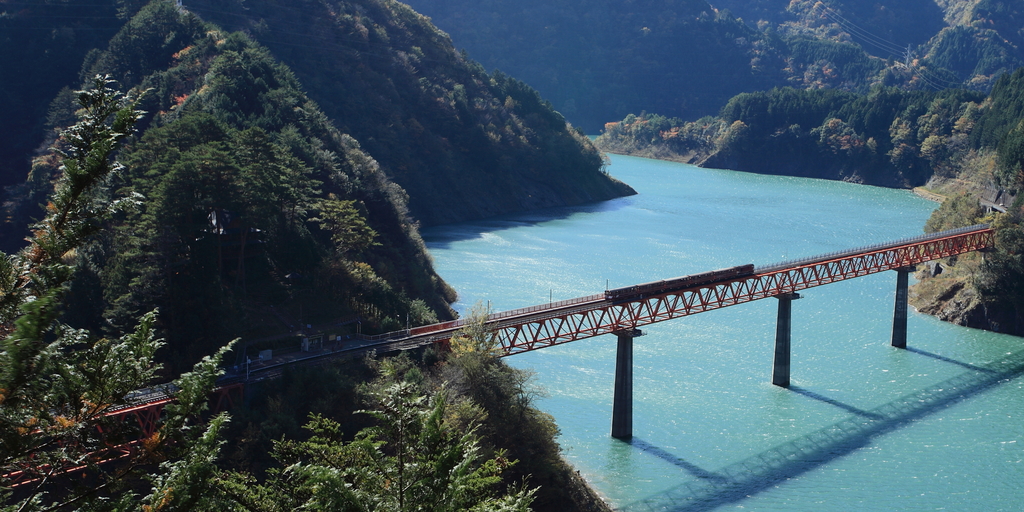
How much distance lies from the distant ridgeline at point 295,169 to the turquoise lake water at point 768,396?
46.0 ft

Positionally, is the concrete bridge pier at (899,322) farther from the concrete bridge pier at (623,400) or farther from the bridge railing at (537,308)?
the concrete bridge pier at (623,400)

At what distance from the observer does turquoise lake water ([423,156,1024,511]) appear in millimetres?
50469

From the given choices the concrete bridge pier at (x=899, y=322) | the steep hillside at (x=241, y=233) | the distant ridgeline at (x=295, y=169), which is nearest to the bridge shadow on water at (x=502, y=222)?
the distant ridgeline at (x=295, y=169)

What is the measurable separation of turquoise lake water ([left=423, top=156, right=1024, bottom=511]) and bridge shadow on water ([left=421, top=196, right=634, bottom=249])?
20.8ft

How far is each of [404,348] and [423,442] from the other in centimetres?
3813

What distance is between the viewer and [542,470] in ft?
151

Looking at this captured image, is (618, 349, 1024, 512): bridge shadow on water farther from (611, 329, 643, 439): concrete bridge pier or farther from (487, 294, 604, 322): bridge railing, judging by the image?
(487, 294, 604, 322): bridge railing

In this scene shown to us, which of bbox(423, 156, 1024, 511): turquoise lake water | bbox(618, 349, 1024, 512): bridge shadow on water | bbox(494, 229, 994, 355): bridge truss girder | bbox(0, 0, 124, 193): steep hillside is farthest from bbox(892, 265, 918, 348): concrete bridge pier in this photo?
bbox(0, 0, 124, 193): steep hillside

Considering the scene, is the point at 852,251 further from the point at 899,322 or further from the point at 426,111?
the point at 426,111

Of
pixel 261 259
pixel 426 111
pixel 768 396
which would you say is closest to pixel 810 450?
pixel 768 396

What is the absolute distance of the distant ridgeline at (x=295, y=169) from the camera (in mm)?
54062

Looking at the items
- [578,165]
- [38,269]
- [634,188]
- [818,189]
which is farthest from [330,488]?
[818,189]

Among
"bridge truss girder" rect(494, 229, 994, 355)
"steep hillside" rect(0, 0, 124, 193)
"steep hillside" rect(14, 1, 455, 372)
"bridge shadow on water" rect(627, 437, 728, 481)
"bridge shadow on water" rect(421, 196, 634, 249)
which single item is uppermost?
Answer: "steep hillside" rect(0, 0, 124, 193)

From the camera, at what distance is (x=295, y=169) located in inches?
2808
